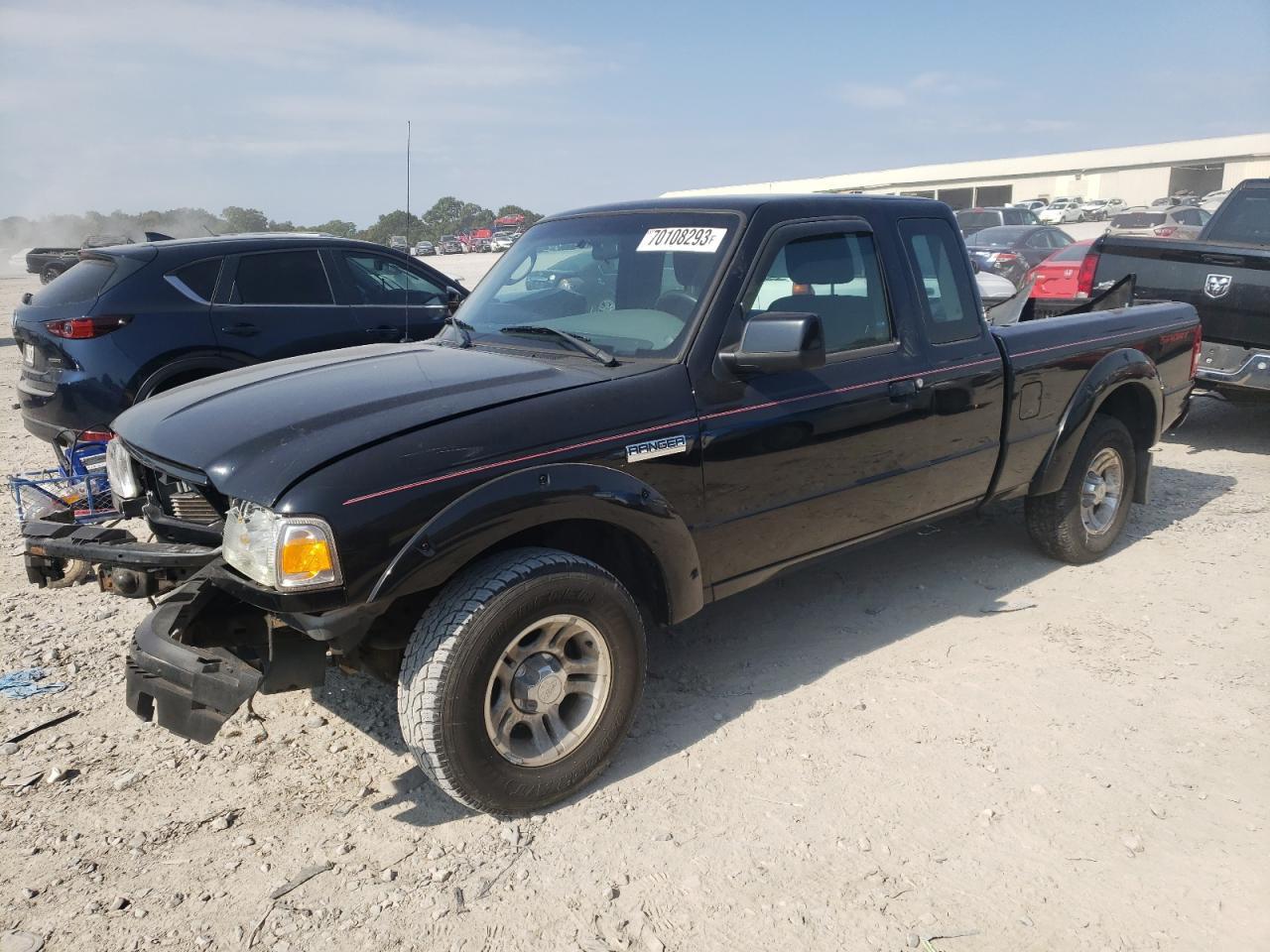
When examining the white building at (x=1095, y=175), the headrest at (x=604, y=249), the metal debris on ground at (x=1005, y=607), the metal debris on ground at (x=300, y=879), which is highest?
the white building at (x=1095, y=175)

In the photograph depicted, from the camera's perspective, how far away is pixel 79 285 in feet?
21.4

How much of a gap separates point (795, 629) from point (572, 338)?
1.85 m

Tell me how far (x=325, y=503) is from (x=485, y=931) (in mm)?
1245

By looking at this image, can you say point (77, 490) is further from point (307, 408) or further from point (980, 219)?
point (980, 219)

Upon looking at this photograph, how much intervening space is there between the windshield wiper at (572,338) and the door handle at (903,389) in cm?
125

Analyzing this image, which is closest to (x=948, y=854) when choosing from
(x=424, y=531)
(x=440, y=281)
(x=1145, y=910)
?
(x=1145, y=910)

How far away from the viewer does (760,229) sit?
145 inches

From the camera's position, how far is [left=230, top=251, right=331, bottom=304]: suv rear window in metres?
6.93

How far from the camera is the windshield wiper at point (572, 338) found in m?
3.46

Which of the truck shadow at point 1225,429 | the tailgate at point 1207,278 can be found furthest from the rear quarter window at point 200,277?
the truck shadow at point 1225,429

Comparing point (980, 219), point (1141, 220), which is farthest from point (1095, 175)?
point (980, 219)

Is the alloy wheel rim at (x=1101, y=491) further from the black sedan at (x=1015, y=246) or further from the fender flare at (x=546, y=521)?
the black sedan at (x=1015, y=246)

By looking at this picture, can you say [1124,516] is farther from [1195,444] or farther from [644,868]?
[644,868]

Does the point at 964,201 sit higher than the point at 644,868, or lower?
higher
